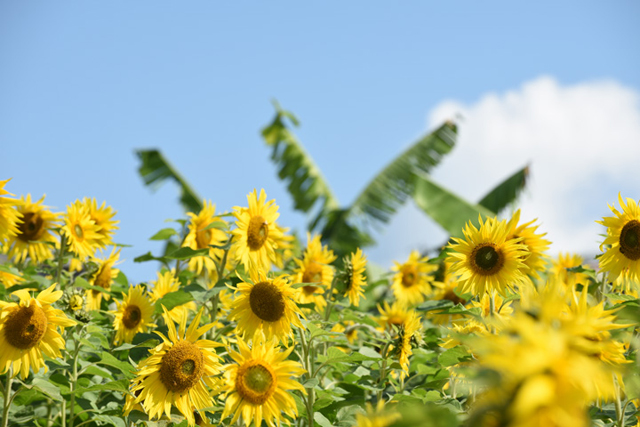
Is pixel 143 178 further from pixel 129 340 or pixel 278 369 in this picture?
pixel 278 369

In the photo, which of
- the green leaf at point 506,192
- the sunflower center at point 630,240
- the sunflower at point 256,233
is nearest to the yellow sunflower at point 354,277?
the sunflower at point 256,233

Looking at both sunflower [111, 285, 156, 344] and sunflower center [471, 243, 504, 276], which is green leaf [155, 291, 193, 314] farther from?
sunflower center [471, 243, 504, 276]

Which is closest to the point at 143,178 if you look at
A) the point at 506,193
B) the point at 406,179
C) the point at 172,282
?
the point at 406,179

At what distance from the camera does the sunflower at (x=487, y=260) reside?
2.86 meters

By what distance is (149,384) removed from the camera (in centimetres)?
248

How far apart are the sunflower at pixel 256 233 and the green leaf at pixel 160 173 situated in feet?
40.1

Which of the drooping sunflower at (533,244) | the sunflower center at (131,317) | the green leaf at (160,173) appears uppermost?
the green leaf at (160,173)

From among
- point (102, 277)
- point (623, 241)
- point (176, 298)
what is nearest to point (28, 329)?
point (176, 298)

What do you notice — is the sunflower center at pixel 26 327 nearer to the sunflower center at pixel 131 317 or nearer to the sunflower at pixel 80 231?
the sunflower center at pixel 131 317

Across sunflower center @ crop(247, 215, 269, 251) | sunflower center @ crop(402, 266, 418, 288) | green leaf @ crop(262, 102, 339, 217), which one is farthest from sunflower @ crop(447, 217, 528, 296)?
green leaf @ crop(262, 102, 339, 217)

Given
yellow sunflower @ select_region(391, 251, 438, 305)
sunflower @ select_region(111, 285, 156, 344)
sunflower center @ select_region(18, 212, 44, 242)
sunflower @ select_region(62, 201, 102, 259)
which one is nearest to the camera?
sunflower @ select_region(111, 285, 156, 344)

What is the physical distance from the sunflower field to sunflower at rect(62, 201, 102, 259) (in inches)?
0.4

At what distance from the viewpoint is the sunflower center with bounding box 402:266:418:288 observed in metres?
4.92

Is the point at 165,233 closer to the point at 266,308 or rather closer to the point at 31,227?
the point at 31,227
